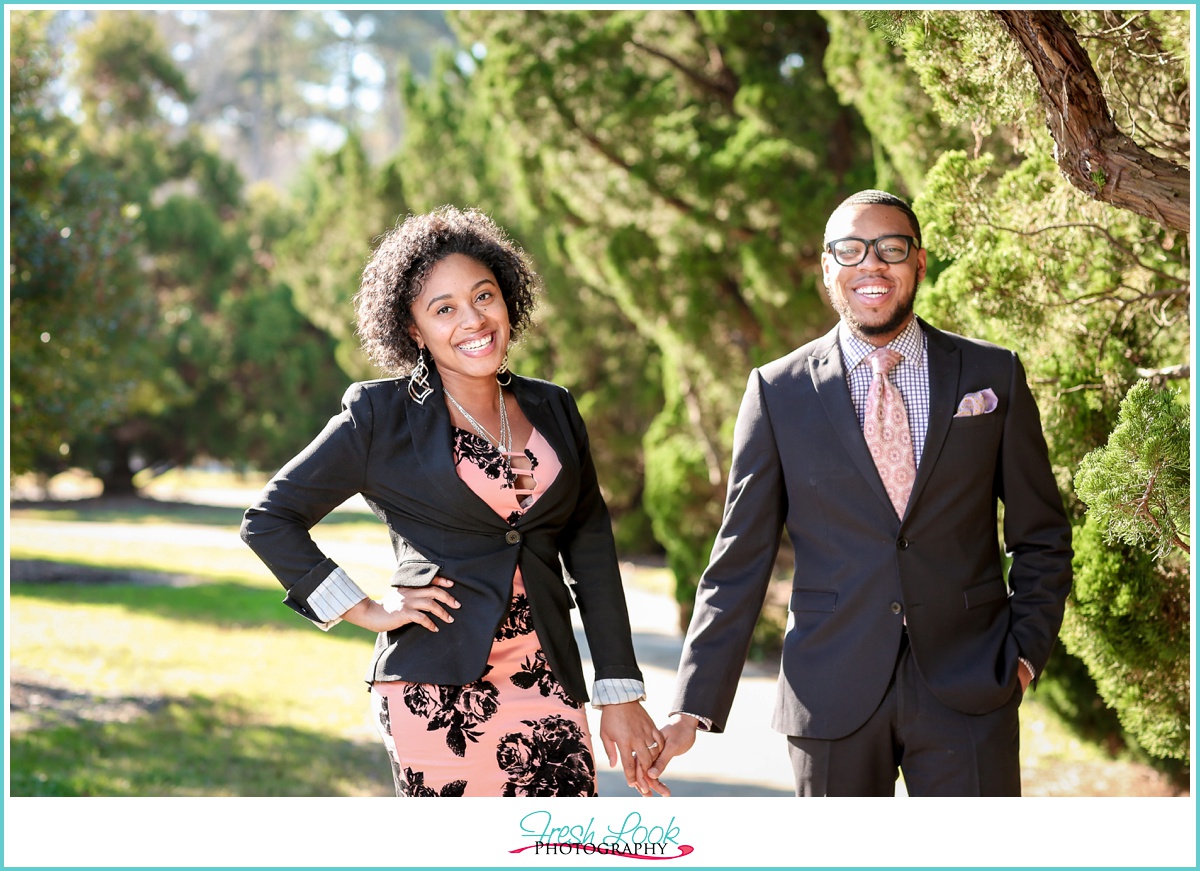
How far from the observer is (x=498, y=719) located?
9.80 feet

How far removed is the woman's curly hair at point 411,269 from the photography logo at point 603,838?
118cm

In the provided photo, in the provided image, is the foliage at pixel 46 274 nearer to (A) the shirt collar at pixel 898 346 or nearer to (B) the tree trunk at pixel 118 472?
(A) the shirt collar at pixel 898 346

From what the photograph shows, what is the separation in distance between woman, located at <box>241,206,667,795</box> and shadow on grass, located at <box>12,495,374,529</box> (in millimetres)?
18204

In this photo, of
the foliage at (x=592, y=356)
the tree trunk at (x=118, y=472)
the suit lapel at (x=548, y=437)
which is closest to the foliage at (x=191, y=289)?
the tree trunk at (x=118, y=472)

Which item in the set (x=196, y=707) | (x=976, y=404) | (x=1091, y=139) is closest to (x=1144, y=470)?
(x=976, y=404)

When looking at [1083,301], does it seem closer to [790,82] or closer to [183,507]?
[790,82]

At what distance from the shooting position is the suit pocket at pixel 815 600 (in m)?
2.84

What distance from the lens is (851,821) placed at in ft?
9.20

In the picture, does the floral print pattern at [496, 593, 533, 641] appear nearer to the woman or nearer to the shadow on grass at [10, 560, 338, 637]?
the woman

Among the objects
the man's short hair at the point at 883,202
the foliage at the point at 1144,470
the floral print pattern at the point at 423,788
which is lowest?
the floral print pattern at the point at 423,788

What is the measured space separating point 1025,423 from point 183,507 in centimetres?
2214

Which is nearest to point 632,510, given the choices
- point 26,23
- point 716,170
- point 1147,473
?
point 716,170

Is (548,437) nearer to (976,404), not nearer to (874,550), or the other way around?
(874,550)

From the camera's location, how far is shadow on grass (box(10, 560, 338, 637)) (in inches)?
492
